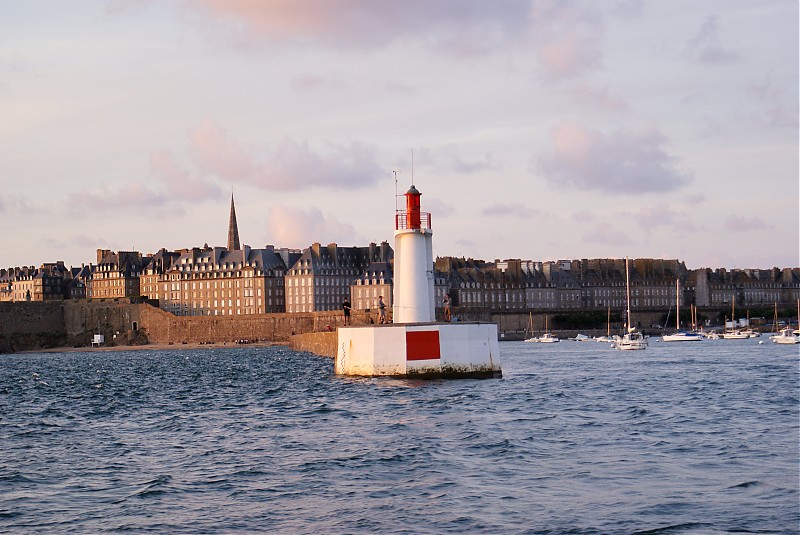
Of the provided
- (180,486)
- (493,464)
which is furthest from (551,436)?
(180,486)

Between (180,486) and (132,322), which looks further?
(132,322)

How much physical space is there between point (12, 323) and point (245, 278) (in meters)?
30.1

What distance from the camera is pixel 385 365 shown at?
37.8 meters

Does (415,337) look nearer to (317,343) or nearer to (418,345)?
(418,345)

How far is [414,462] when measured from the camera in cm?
2088

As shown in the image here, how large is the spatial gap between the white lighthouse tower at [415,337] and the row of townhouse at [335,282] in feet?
330

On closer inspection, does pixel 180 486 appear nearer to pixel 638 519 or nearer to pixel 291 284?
pixel 638 519

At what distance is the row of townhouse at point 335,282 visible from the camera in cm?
15050

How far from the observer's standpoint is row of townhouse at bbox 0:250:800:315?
150500 mm

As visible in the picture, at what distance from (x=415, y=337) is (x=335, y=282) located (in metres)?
114

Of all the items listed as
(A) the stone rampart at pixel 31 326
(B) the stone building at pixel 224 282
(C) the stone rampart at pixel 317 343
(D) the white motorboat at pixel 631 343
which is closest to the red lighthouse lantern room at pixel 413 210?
(C) the stone rampart at pixel 317 343

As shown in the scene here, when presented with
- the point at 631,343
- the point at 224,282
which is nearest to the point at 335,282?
the point at 224,282

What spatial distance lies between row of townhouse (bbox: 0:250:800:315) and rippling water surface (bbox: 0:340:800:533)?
356ft

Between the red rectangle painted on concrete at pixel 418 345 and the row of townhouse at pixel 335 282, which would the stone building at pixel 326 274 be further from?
the red rectangle painted on concrete at pixel 418 345
